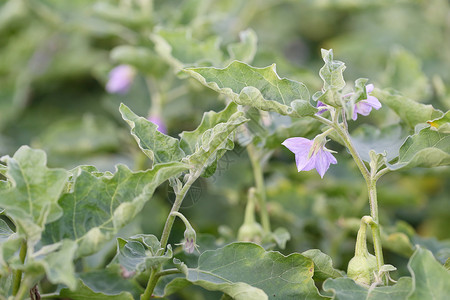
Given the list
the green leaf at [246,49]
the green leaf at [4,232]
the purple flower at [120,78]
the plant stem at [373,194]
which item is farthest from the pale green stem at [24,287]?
the purple flower at [120,78]

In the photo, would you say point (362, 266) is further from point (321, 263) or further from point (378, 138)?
point (378, 138)

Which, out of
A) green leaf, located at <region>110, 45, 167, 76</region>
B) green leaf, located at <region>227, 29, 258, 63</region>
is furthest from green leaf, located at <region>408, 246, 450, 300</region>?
green leaf, located at <region>110, 45, 167, 76</region>

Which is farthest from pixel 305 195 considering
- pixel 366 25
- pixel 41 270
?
pixel 366 25

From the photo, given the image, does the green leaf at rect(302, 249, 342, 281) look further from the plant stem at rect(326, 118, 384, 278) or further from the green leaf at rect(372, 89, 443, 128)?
the green leaf at rect(372, 89, 443, 128)

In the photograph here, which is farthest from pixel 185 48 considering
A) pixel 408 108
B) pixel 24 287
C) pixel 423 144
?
pixel 24 287

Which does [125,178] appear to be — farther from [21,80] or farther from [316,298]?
[21,80]
